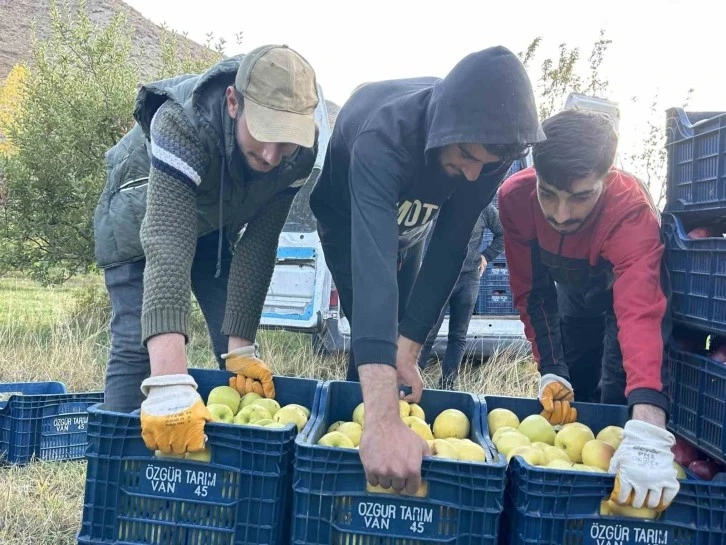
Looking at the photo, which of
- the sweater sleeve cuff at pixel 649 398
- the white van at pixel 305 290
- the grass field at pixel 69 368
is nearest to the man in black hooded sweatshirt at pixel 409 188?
the sweater sleeve cuff at pixel 649 398

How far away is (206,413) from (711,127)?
2.04 meters

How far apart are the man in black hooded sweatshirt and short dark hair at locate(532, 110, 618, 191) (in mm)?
220

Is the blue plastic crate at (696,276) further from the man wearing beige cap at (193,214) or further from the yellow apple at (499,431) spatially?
the man wearing beige cap at (193,214)

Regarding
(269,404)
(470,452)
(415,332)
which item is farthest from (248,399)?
(470,452)

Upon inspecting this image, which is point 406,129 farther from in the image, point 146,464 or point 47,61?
point 47,61

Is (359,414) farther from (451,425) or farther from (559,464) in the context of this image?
(559,464)

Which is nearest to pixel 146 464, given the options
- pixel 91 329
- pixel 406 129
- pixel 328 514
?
pixel 328 514

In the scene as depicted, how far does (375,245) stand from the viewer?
6.70ft

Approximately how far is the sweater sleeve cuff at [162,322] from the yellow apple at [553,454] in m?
1.22

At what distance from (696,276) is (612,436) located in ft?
2.20

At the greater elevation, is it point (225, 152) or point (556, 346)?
point (225, 152)

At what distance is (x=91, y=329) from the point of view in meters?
7.35

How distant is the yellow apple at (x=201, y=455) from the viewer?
185 cm

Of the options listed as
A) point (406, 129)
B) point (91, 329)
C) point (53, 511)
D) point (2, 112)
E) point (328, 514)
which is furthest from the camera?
point (2, 112)
